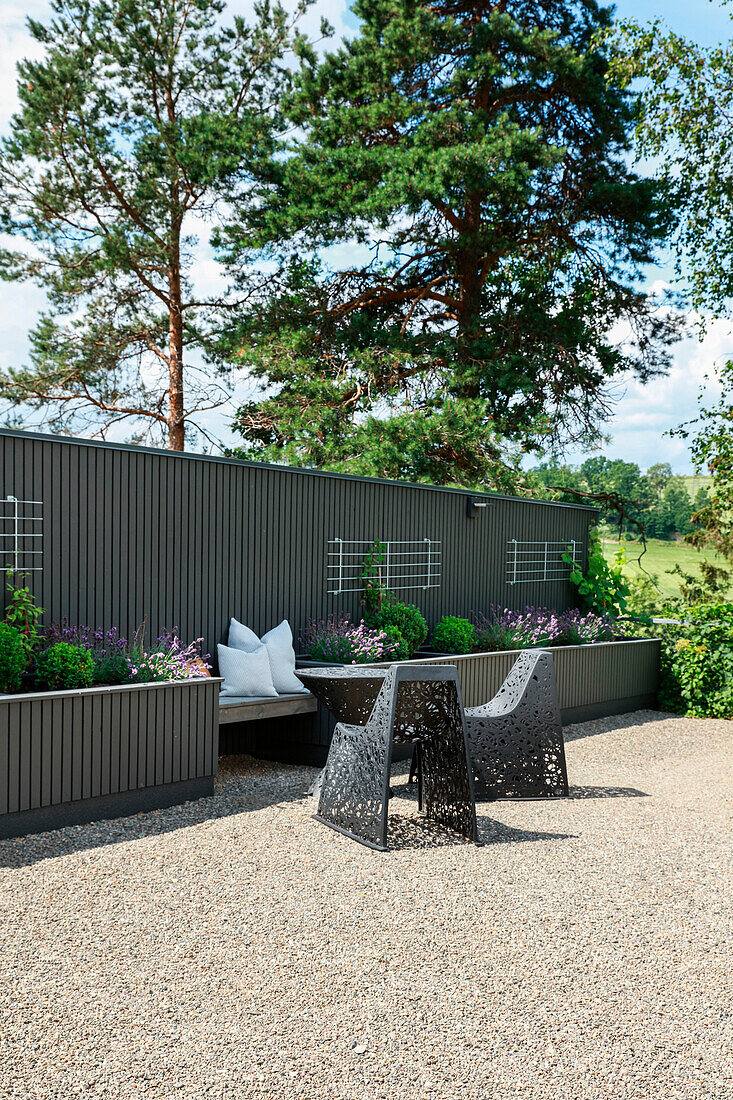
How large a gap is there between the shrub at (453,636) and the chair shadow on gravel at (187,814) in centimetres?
202

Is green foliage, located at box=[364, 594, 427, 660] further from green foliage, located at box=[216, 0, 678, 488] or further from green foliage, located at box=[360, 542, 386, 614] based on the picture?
green foliage, located at box=[216, 0, 678, 488]

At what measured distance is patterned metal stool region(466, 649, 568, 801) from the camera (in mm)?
5324

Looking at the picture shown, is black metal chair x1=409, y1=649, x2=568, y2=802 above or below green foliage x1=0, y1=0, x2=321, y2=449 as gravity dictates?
below

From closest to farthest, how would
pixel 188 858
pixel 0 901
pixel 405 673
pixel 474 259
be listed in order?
pixel 0 901
pixel 188 858
pixel 405 673
pixel 474 259

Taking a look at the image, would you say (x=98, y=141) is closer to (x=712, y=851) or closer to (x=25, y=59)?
(x=25, y=59)

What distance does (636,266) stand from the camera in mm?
13898

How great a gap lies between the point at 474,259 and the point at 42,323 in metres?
6.92

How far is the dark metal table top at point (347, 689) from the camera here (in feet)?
17.6

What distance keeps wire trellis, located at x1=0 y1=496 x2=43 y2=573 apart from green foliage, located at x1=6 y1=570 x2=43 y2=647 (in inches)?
3.3

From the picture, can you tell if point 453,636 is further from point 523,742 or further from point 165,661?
point 165,661

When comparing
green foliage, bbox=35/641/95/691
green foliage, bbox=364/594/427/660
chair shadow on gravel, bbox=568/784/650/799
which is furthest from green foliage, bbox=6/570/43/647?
chair shadow on gravel, bbox=568/784/650/799

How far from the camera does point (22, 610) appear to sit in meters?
5.05

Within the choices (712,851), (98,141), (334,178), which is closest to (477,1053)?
(712,851)

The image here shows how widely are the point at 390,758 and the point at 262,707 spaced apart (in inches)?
61.5
